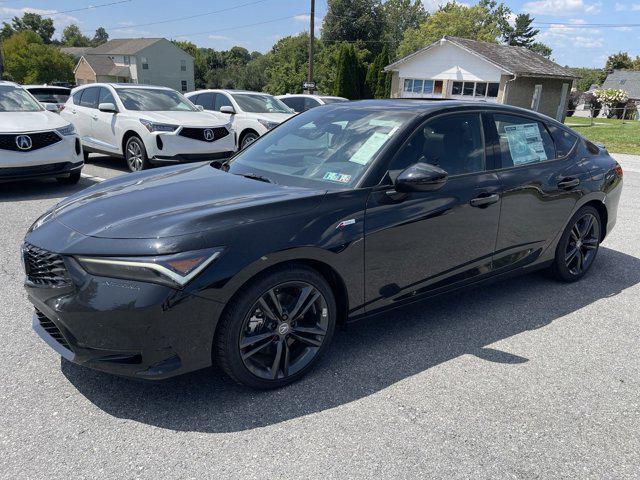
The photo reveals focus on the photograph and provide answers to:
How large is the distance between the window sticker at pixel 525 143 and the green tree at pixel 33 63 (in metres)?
75.5

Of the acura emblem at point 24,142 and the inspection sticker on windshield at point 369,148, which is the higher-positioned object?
the inspection sticker on windshield at point 369,148

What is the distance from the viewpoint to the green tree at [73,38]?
13025cm

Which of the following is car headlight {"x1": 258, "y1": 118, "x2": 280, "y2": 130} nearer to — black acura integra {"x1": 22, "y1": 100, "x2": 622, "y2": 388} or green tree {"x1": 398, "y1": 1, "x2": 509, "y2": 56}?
black acura integra {"x1": 22, "y1": 100, "x2": 622, "y2": 388}

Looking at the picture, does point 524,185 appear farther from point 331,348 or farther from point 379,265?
point 331,348

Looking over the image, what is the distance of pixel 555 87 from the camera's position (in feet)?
111

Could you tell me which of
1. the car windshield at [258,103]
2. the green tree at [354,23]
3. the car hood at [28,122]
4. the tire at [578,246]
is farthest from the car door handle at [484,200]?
the green tree at [354,23]

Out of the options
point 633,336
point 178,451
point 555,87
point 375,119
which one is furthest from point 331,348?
point 555,87

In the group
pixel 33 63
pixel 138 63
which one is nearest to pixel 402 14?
Answer: pixel 138 63

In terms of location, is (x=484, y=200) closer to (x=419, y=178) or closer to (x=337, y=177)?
(x=419, y=178)

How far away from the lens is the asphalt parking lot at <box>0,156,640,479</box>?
2.36 m

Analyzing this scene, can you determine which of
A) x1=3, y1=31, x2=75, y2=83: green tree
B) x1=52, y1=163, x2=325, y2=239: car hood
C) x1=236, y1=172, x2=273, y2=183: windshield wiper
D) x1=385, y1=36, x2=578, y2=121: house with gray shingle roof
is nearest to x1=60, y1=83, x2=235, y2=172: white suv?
x1=52, y1=163, x2=325, y2=239: car hood

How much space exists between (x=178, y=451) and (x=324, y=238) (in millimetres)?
1306

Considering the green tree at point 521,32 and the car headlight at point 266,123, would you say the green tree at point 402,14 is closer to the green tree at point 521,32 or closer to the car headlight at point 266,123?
the green tree at point 521,32

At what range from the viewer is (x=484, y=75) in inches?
1251
